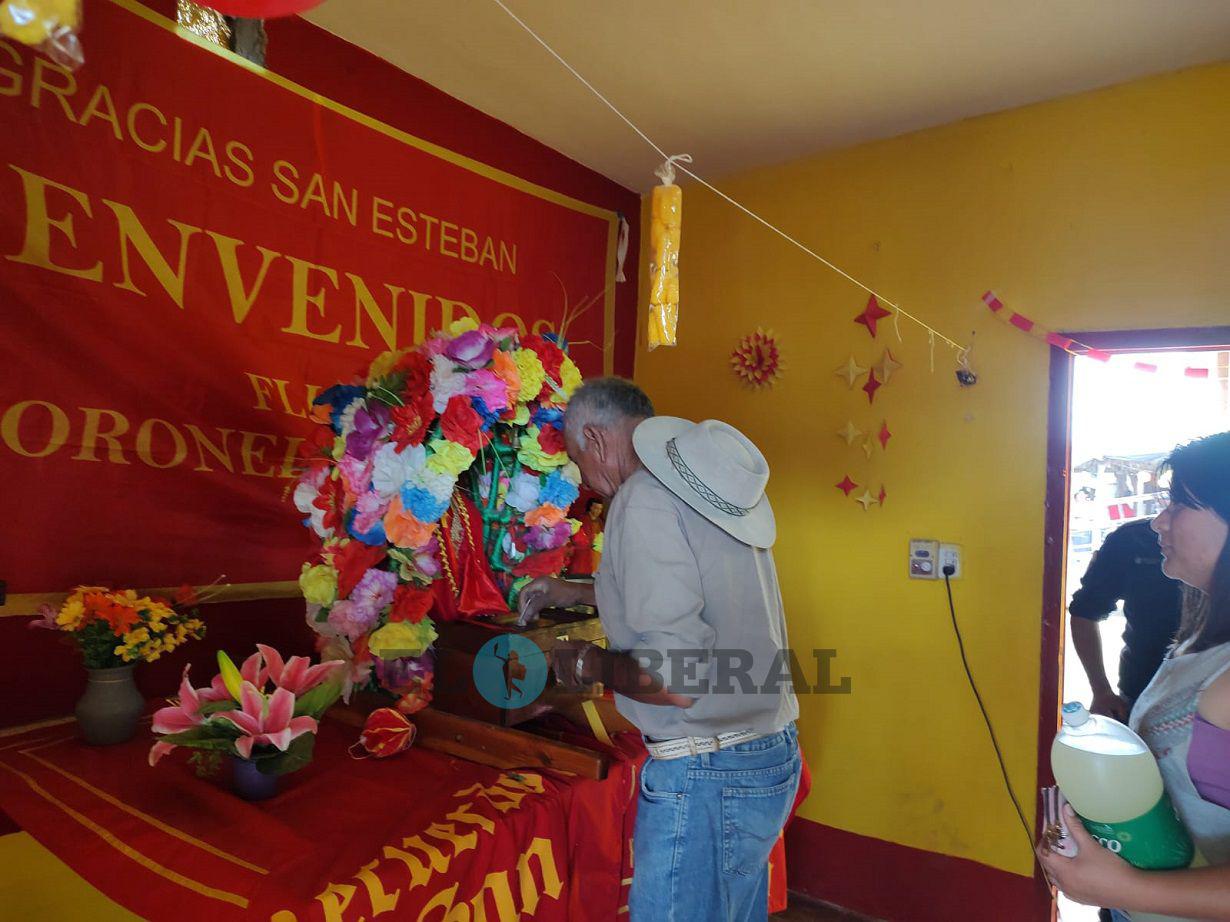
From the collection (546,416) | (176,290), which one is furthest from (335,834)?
(176,290)

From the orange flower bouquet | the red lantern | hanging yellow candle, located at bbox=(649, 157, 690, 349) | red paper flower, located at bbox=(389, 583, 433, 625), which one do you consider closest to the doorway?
hanging yellow candle, located at bbox=(649, 157, 690, 349)

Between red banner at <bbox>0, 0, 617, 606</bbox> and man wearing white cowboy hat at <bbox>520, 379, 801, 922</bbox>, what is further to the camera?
red banner at <bbox>0, 0, 617, 606</bbox>

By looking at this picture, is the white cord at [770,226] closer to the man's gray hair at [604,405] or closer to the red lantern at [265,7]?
the man's gray hair at [604,405]

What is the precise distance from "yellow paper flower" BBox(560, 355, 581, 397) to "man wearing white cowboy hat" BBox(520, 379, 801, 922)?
36cm

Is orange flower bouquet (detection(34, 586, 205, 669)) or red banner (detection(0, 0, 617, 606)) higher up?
red banner (detection(0, 0, 617, 606))

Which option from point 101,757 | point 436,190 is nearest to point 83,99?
point 436,190

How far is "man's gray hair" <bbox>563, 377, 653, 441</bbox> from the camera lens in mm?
1564

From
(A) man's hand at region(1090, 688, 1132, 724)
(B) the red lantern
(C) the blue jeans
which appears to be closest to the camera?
(B) the red lantern

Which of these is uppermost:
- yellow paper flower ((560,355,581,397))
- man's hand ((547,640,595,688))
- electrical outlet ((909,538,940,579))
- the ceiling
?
the ceiling

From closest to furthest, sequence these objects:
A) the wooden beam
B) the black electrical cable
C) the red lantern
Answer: the red lantern
the wooden beam
the black electrical cable

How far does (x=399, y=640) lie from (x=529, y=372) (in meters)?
0.62

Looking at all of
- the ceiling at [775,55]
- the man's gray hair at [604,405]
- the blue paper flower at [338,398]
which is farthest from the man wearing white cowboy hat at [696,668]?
the ceiling at [775,55]

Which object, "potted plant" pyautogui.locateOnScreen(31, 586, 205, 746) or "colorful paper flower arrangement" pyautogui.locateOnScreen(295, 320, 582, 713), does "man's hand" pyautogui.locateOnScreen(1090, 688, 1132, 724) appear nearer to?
"colorful paper flower arrangement" pyautogui.locateOnScreen(295, 320, 582, 713)

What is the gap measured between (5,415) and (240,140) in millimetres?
900
